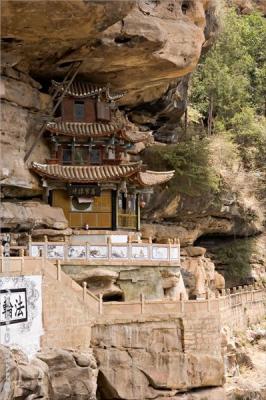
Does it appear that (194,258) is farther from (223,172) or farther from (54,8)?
(54,8)

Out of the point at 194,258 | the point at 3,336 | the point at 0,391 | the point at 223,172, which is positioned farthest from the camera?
the point at 223,172

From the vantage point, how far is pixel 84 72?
2852 centimetres

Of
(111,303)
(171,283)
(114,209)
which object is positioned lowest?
(111,303)

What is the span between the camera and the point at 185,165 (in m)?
33.0

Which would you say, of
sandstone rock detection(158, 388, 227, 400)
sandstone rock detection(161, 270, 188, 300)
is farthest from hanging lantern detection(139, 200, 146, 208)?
sandstone rock detection(158, 388, 227, 400)

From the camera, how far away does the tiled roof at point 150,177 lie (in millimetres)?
27759

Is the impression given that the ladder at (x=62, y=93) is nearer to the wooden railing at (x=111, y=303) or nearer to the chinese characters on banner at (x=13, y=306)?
the wooden railing at (x=111, y=303)

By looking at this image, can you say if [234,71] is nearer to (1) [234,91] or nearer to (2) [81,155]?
(1) [234,91]

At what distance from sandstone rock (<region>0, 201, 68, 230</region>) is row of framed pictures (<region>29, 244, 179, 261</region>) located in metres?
1.92

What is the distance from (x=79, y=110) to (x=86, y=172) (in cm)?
338

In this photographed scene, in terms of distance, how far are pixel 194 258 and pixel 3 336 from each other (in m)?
16.6

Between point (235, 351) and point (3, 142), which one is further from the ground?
point (3, 142)

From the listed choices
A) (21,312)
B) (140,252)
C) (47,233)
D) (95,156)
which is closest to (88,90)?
(95,156)

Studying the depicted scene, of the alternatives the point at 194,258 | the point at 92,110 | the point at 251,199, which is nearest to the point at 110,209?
the point at 92,110
